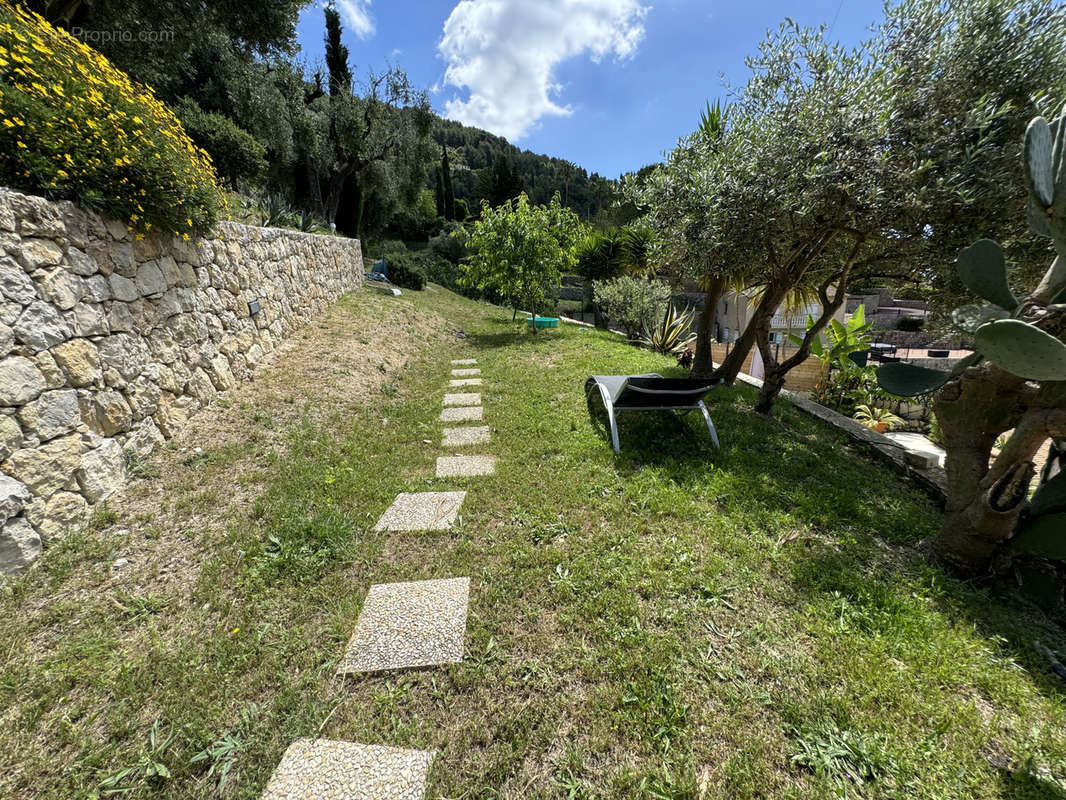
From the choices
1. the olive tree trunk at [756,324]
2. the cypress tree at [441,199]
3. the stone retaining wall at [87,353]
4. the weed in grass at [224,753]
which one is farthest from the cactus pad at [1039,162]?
the cypress tree at [441,199]

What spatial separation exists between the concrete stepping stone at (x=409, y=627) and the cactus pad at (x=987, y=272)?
3.67 m

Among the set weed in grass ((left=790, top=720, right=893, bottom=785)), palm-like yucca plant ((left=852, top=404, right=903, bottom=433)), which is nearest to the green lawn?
weed in grass ((left=790, top=720, right=893, bottom=785))

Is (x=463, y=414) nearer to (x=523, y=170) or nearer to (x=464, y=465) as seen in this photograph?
(x=464, y=465)

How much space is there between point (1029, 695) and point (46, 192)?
21.5ft

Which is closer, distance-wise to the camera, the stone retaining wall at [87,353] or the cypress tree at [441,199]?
the stone retaining wall at [87,353]

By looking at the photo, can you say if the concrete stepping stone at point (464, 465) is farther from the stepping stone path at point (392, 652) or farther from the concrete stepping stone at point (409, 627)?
the concrete stepping stone at point (409, 627)

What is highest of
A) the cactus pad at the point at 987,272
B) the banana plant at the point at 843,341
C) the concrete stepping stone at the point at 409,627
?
the cactus pad at the point at 987,272

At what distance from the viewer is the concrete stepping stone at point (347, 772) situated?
4.66 feet

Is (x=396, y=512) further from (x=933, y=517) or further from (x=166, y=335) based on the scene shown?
(x=933, y=517)

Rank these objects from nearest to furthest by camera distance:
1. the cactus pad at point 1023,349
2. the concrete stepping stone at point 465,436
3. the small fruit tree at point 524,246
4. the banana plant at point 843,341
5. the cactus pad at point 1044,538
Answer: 1. the cactus pad at point 1023,349
2. the cactus pad at point 1044,538
3. the concrete stepping stone at point 465,436
4. the banana plant at point 843,341
5. the small fruit tree at point 524,246

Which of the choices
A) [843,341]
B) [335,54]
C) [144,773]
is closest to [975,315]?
[144,773]

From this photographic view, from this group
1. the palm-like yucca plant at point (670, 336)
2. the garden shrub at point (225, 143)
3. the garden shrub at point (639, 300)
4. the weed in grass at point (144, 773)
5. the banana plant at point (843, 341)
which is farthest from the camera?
the garden shrub at point (639, 300)

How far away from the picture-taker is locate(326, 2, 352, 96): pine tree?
727 inches

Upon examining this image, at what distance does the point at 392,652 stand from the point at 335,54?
26516mm
